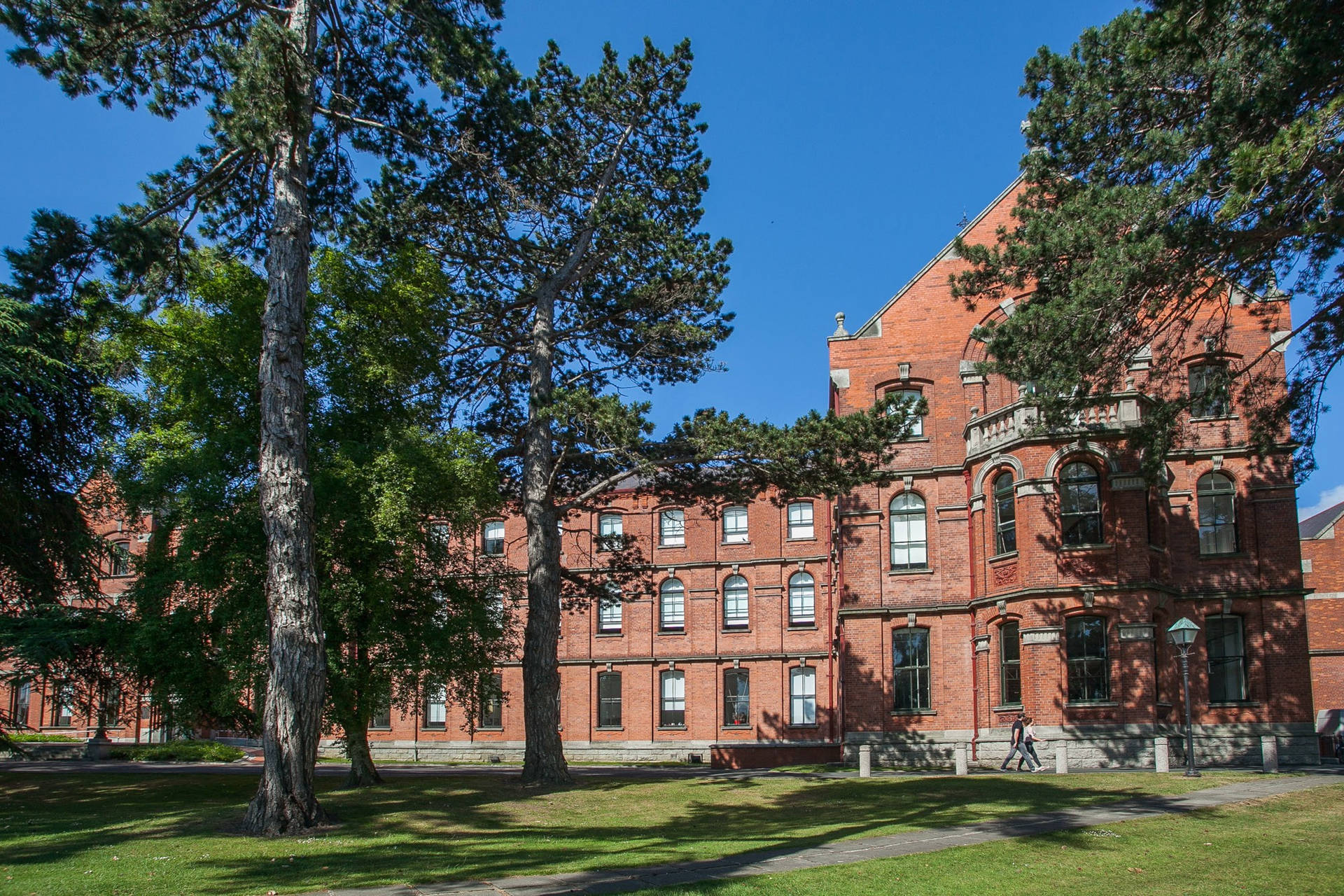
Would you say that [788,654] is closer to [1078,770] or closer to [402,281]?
[1078,770]

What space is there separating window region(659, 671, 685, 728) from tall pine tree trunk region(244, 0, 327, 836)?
28837 millimetres

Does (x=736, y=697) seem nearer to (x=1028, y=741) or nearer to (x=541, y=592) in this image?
(x=1028, y=741)

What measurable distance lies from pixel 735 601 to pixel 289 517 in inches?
1188

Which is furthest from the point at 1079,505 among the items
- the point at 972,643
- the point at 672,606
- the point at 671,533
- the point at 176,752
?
the point at 176,752

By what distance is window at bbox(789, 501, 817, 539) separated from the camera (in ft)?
143

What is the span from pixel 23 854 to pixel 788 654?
1270 inches

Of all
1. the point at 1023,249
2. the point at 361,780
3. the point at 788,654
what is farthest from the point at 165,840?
the point at 788,654

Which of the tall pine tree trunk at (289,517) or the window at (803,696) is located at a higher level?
the tall pine tree trunk at (289,517)

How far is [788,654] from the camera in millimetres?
41969

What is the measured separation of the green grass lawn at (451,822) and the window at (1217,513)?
28.6ft

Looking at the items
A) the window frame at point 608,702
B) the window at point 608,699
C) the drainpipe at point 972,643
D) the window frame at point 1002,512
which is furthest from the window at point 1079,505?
the window at point 608,699

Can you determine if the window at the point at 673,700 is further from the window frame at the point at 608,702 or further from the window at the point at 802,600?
the window at the point at 802,600

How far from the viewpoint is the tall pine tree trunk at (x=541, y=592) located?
21.7 meters

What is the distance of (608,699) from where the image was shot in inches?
1724
